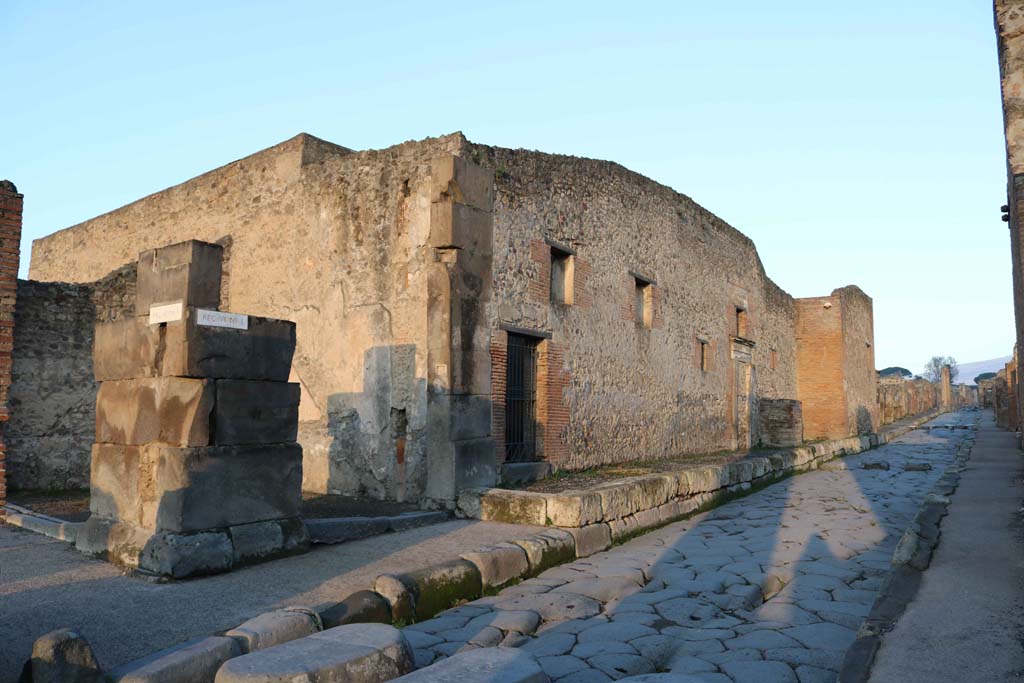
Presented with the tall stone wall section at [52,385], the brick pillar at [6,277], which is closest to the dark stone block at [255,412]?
the brick pillar at [6,277]

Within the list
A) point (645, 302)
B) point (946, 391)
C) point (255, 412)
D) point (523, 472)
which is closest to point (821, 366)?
point (645, 302)

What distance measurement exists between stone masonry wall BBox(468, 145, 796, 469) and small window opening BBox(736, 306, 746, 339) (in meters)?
0.40

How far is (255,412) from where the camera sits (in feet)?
16.3

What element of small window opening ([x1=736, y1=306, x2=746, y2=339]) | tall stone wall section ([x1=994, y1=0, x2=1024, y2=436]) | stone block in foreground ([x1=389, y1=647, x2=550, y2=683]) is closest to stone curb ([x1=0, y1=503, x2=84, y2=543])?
stone block in foreground ([x1=389, y1=647, x2=550, y2=683])

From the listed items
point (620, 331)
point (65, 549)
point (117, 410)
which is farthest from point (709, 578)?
point (620, 331)

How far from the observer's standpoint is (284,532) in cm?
507

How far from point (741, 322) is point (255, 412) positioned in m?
12.4

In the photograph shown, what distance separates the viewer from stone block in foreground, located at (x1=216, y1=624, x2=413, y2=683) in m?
2.57

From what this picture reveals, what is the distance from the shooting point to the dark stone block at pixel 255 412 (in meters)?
4.76

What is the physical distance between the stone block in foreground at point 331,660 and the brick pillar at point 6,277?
16.3 feet

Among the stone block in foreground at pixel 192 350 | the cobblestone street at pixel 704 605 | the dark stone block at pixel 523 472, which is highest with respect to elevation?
the stone block in foreground at pixel 192 350

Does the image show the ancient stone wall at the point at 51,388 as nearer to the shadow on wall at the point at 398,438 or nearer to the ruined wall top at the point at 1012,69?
the shadow on wall at the point at 398,438

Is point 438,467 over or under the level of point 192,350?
under

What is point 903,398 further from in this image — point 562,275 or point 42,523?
point 42,523
